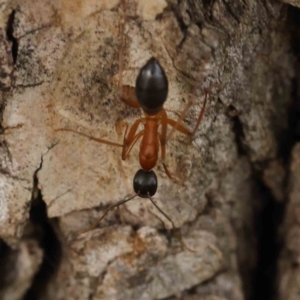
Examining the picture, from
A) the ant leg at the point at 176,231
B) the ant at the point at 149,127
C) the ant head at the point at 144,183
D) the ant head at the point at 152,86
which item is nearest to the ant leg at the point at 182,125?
Result: the ant at the point at 149,127

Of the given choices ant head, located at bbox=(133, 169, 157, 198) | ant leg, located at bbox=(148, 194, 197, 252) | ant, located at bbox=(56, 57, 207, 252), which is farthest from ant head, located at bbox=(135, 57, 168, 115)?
ant leg, located at bbox=(148, 194, 197, 252)

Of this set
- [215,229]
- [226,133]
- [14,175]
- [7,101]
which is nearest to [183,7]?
[226,133]

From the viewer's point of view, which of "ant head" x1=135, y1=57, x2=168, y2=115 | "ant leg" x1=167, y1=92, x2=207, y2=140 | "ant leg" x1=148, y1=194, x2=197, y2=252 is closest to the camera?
"ant head" x1=135, y1=57, x2=168, y2=115

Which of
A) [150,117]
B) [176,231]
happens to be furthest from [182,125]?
[176,231]

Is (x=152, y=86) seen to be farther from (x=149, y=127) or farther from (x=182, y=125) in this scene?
(x=149, y=127)

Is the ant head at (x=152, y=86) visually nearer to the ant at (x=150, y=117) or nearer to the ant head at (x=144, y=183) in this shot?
the ant at (x=150, y=117)

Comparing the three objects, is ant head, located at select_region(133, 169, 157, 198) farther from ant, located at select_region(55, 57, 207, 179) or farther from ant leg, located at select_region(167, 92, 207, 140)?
ant leg, located at select_region(167, 92, 207, 140)
